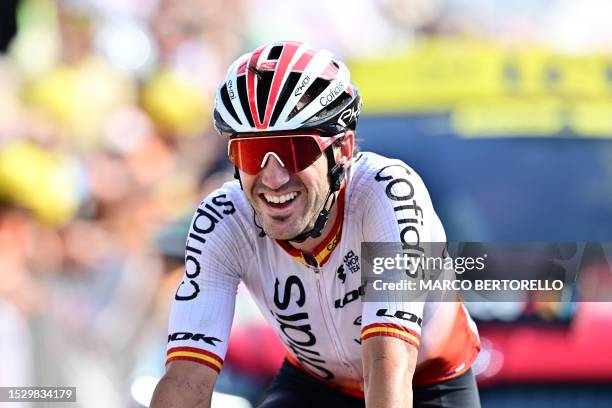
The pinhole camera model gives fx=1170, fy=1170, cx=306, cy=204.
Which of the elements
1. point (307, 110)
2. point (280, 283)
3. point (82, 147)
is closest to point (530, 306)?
point (280, 283)

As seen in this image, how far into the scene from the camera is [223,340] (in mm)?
3807

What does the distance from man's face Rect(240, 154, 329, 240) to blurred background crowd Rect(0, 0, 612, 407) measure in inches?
97.0

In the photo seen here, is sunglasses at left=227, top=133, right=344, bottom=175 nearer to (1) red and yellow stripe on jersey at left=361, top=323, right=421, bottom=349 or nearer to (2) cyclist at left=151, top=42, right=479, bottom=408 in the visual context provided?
(2) cyclist at left=151, top=42, right=479, bottom=408

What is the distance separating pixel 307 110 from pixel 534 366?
315 centimetres

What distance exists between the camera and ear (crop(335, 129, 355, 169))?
3813 millimetres

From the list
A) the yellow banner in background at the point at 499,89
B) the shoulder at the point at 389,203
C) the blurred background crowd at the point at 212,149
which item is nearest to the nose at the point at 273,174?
the shoulder at the point at 389,203

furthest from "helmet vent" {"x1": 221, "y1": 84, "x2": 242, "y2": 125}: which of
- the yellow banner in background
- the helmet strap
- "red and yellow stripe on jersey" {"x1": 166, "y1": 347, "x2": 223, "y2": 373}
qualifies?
the yellow banner in background

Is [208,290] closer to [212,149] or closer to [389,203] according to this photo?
[389,203]

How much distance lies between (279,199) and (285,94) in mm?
329

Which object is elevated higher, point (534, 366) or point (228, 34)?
point (228, 34)

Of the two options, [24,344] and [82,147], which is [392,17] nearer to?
[82,147]

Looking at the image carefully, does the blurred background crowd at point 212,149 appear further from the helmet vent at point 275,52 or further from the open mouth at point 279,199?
the helmet vent at point 275,52

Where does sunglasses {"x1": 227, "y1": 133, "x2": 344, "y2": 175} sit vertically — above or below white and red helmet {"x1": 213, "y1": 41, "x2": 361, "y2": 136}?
below

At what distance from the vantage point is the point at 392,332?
3549 millimetres
